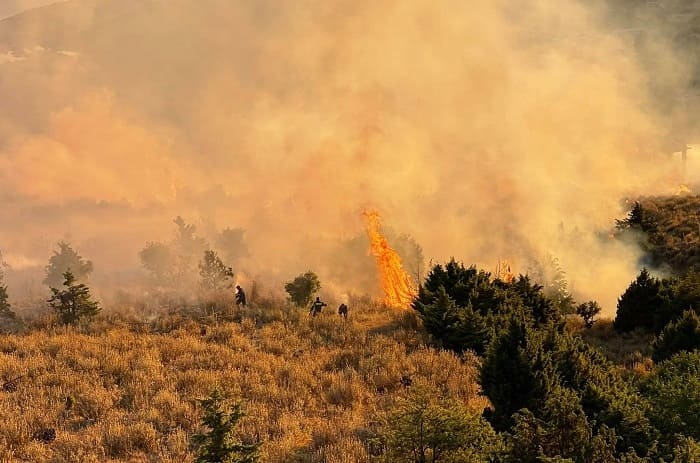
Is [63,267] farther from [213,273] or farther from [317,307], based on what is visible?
[317,307]

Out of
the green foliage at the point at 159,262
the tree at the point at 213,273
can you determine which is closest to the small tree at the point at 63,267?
the green foliage at the point at 159,262

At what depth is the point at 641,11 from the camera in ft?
367

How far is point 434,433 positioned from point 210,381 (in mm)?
6946

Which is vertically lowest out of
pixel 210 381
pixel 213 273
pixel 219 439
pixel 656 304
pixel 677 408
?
pixel 677 408

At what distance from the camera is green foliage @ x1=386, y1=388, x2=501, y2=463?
17.5ft

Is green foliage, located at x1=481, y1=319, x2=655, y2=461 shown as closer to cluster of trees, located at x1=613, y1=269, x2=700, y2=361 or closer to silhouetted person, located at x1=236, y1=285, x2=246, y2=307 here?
cluster of trees, located at x1=613, y1=269, x2=700, y2=361

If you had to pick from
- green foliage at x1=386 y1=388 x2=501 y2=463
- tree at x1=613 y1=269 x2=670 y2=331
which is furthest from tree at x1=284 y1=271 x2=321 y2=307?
green foliage at x1=386 y1=388 x2=501 y2=463

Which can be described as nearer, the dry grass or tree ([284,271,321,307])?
the dry grass

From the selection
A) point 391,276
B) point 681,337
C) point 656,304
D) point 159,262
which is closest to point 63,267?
point 159,262

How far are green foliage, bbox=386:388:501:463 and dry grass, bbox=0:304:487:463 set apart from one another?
61 cm

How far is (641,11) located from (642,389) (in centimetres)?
12826

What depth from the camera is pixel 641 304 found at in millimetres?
17891

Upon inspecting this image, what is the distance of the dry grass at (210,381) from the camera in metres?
8.12

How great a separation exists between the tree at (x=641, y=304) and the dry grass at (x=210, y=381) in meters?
8.05
